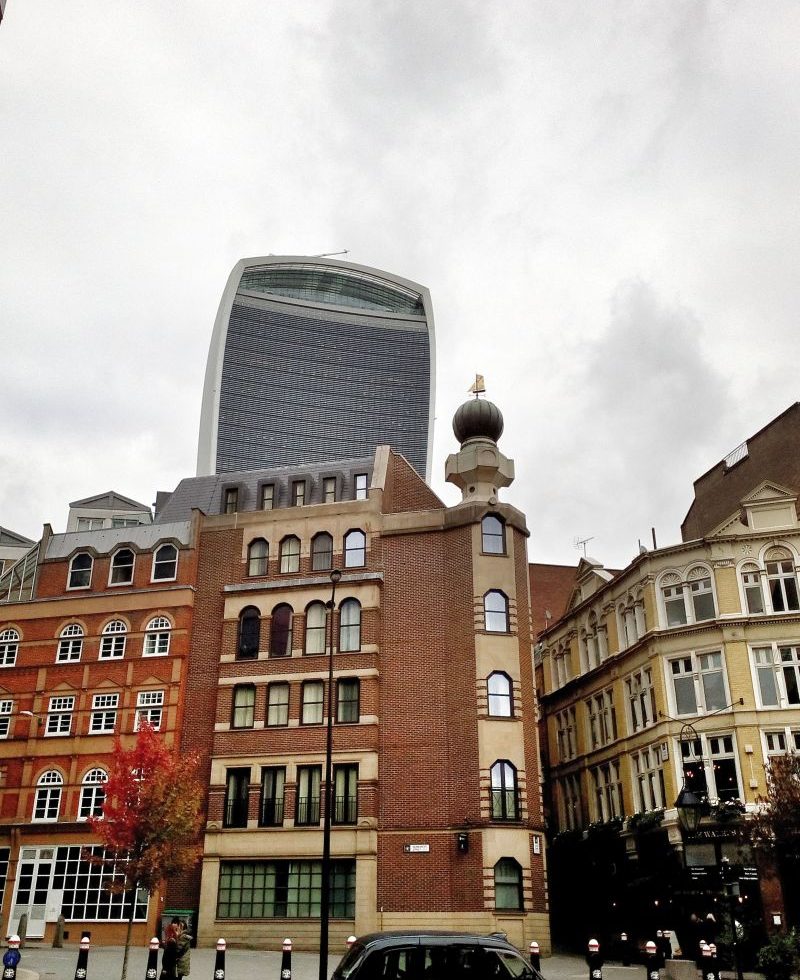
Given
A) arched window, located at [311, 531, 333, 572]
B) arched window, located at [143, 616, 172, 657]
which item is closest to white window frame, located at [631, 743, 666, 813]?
arched window, located at [311, 531, 333, 572]

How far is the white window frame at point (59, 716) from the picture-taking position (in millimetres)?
44406

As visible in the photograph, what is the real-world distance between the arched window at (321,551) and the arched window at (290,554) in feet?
2.73

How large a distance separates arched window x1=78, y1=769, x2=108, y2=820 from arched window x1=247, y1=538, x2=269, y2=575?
1102 cm

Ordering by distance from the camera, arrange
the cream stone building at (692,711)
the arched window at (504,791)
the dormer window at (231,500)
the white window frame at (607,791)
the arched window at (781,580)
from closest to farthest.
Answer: the cream stone building at (692,711) < the arched window at (504,791) < the arched window at (781,580) < the white window frame at (607,791) < the dormer window at (231,500)

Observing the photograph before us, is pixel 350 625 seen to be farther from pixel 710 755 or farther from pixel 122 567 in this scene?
pixel 710 755

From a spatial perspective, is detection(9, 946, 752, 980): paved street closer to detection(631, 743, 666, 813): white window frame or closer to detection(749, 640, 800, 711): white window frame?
detection(631, 743, 666, 813): white window frame

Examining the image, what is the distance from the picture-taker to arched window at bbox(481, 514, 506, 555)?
42.9 meters

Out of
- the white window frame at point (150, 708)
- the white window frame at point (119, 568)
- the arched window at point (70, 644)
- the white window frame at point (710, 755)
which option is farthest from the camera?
the white window frame at point (119, 568)

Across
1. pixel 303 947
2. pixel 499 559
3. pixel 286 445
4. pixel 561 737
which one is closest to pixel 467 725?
pixel 499 559

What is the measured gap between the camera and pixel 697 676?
40156 millimetres

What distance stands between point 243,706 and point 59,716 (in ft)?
29.3

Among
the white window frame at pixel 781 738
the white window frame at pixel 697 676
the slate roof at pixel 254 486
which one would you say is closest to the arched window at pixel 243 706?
the slate roof at pixel 254 486

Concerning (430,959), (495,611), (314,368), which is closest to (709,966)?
(430,959)

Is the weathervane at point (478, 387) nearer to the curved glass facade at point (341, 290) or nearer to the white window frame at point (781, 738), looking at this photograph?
the white window frame at point (781, 738)
